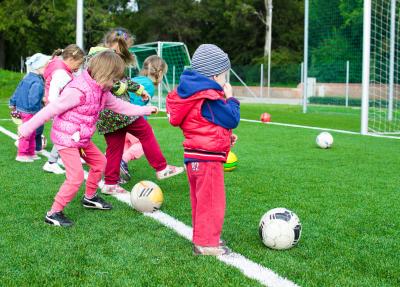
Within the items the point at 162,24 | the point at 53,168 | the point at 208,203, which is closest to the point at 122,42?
the point at 53,168

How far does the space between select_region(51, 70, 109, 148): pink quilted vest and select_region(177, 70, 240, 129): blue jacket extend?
1190mm

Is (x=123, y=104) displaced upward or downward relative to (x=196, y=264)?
upward

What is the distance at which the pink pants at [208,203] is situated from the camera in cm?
384

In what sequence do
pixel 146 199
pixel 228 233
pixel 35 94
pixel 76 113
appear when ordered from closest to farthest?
pixel 228 233 → pixel 76 113 → pixel 146 199 → pixel 35 94

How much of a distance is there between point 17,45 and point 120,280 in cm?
5276

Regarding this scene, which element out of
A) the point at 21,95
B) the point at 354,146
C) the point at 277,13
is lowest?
the point at 354,146

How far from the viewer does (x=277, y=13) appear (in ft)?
176

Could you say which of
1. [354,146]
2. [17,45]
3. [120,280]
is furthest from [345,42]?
[17,45]

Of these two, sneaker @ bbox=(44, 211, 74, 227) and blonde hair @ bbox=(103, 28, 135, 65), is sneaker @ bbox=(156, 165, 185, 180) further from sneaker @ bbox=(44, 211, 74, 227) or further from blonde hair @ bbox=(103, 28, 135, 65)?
sneaker @ bbox=(44, 211, 74, 227)

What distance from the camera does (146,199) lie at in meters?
5.01

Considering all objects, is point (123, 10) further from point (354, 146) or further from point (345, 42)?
point (354, 146)

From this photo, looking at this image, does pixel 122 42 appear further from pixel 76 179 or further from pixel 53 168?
pixel 53 168

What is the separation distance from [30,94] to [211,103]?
16.6 feet

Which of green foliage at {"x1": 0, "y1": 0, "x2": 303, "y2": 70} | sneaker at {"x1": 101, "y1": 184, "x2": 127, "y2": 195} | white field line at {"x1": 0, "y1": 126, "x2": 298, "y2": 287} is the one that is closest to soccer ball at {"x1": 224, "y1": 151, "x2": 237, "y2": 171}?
sneaker at {"x1": 101, "y1": 184, "x2": 127, "y2": 195}
